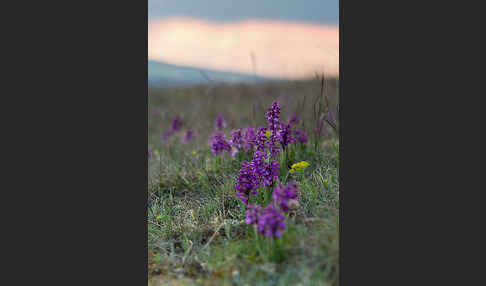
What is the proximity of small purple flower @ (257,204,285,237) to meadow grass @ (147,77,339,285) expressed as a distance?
13cm

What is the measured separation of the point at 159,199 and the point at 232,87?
857cm

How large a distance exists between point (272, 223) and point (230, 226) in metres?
0.83

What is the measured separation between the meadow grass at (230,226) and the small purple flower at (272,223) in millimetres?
133

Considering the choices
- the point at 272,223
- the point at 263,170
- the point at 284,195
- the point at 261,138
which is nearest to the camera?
the point at 272,223

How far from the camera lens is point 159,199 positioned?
431cm

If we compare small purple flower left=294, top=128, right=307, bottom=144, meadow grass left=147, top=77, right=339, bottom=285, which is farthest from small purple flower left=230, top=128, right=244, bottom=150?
small purple flower left=294, top=128, right=307, bottom=144

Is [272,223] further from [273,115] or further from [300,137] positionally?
[300,137]

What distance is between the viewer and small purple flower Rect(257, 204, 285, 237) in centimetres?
246

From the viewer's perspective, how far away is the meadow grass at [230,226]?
8.41 feet

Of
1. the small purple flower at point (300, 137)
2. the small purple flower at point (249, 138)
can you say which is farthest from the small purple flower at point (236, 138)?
the small purple flower at point (300, 137)

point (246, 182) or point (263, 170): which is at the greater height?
point (263, 170)

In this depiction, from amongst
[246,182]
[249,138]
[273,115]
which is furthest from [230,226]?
[249,138]

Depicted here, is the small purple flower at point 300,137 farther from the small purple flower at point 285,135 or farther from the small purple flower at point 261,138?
the small purple flower at point 261,138

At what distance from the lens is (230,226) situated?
3217mm
